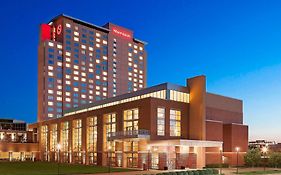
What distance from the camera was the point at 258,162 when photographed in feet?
255

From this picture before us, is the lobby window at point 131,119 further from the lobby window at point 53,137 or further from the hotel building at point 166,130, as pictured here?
the lobby window at point 53,137

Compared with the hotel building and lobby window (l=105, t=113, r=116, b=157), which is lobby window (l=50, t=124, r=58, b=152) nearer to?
the hotel building

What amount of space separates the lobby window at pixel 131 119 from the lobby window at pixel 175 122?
22.8 feet

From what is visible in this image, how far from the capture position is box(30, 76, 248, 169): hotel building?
68562 millimetres

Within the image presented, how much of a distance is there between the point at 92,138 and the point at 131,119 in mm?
17235

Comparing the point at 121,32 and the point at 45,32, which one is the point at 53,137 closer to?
the point at 45,32

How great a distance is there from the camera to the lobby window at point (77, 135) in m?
94.1

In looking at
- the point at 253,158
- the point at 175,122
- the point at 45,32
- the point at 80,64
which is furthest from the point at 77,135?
the point at 45,32

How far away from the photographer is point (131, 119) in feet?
246

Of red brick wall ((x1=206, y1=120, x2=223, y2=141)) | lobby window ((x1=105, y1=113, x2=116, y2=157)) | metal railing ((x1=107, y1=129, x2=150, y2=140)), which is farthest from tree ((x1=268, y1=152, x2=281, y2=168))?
lobby window ((x1=105, y1=113, x2=116, y2=157))

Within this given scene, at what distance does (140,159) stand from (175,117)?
11535 mm

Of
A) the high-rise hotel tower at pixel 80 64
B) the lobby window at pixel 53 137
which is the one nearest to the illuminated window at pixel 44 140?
the lobby window at pixel 53 137

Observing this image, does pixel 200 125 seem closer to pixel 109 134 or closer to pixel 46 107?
pixel 109 134

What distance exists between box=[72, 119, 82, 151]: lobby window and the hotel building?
82.2 inches
